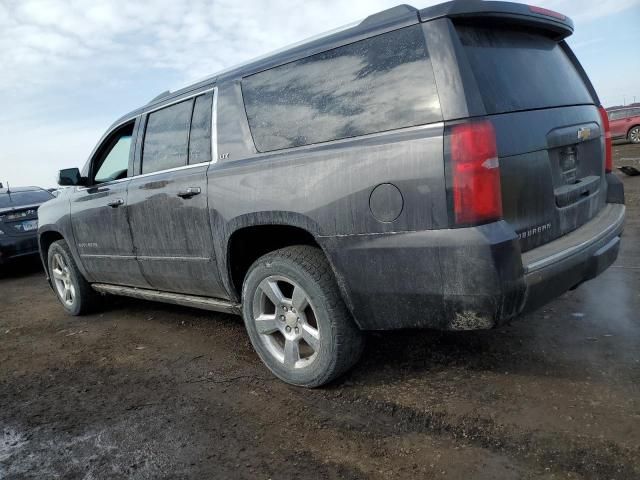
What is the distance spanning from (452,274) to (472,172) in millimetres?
455

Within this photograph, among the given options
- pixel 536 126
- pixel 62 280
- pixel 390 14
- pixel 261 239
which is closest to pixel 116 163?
pixel 62 280

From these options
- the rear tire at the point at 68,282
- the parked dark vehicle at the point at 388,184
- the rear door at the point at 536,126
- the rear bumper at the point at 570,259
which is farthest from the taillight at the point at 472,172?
the rear tire at the point at 68,282

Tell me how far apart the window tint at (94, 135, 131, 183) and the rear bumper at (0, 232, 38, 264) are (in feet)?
15.9

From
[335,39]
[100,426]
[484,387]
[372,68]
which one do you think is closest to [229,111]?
[335,39]

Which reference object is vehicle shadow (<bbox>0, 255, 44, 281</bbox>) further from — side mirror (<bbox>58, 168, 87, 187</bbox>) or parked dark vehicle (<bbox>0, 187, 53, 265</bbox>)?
side mirror (<bbox>58, 168, 87, 187</bbox>)

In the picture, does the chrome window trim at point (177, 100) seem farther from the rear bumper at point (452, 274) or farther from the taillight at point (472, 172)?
the taillight at point (472, 172)

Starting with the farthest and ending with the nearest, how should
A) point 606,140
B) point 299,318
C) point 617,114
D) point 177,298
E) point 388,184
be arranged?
point 617,114
point 177,298
point 606,140
point 299,318
point 388,184

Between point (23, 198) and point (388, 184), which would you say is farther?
point (23, 198)

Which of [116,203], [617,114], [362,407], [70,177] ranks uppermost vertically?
[617,114]

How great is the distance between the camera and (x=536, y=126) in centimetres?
254

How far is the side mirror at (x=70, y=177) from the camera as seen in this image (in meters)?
4.59

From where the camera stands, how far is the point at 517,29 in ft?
9.07

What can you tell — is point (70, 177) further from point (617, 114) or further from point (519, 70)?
point (617, 114)

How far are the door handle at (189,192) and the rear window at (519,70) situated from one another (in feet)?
6.12
